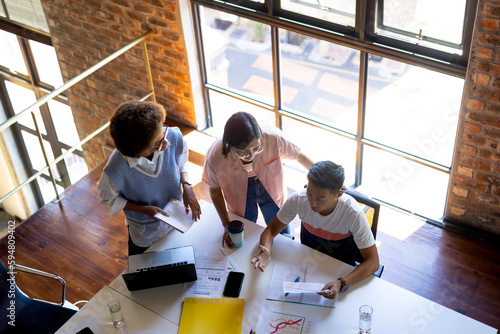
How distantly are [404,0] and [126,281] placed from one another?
6.79 feet

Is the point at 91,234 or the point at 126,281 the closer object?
the point at 126,281

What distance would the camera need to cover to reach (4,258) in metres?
3.48

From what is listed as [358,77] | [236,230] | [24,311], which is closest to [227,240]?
[236,230]

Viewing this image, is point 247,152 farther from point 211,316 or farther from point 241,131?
point 211,316

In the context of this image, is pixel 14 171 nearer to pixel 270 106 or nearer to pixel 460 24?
pixel 270 106

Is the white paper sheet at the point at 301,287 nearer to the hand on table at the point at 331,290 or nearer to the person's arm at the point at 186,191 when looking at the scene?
the hand on table at the point at 331,290

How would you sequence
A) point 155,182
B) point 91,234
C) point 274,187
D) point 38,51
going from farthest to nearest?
1. point 38,51
2. point 91,234
3. point 274,187
4. point 155,182

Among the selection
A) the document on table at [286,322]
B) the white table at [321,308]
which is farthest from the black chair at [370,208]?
the document on table at [286,322]

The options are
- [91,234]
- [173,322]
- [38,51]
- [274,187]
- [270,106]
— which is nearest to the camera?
[173,322]

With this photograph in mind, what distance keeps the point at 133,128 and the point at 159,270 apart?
63 centimetres

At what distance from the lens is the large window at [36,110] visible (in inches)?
211

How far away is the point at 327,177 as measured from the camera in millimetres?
2178

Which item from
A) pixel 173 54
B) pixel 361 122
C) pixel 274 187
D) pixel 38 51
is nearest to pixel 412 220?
pixel 361 122

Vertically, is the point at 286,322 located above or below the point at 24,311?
above
